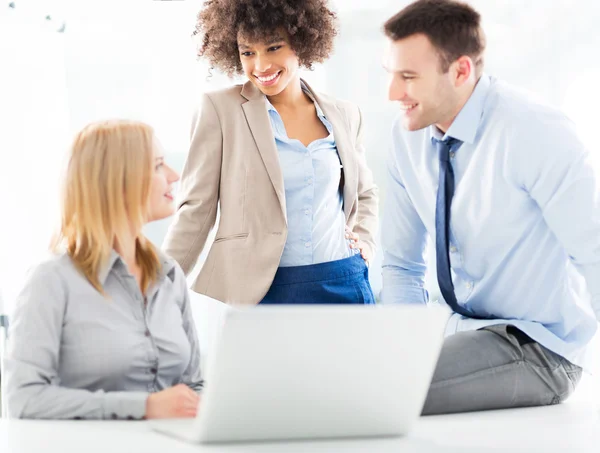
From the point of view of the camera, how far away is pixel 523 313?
2.08m

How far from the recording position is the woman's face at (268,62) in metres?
2.53

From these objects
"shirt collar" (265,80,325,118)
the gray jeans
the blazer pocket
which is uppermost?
"shirt collar" (265,80,325,118)

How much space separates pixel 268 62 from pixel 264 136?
0.23 metres

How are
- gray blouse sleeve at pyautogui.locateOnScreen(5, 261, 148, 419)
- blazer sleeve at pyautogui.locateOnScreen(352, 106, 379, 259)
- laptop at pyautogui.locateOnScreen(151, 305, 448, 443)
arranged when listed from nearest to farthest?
1. laptop at pyautogui.locateOnScreen(151, 305, 448, 443)
2. gray blouse sleeve at pyautogui.locateOnScreen(5, 261, 148, 419)
3. blazer sleeve at pyautogui.locateOnScreen(352, 106, 379, 259)

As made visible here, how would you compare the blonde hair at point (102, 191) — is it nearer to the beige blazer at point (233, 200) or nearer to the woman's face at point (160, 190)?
the woman's face at point (160, 190)

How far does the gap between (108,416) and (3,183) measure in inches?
90.8

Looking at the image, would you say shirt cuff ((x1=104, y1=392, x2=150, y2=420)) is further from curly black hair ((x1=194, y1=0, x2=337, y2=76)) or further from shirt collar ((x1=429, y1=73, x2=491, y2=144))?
curly black hair ((x1=194, y1=0, x2=337, y2=76))

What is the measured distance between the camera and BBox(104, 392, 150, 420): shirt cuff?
1511 millimetres

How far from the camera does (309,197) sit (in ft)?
8.21

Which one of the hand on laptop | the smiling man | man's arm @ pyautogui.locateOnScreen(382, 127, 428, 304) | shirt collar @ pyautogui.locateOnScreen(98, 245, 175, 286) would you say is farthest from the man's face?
the hand on laptop

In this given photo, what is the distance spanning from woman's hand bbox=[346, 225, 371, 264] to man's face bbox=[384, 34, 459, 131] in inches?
21.8

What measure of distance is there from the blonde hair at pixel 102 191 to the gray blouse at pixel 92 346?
0.13ft

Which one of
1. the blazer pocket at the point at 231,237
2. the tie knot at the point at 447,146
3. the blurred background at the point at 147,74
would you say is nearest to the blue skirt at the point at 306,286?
the blazer pocket at the point at 231,237

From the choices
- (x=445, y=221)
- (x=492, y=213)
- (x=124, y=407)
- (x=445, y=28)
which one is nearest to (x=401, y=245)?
(x=445, y=221)
